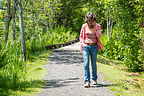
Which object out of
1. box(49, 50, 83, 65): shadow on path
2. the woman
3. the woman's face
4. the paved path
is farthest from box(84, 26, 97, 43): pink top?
box(49, 50, 83, 65): shadow on path

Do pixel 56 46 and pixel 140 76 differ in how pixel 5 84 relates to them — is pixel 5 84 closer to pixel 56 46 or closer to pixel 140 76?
pixel 140 76

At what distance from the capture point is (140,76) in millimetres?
8711

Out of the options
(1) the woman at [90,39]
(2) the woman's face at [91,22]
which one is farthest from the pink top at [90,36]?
(2) the woman's face at [91,22]

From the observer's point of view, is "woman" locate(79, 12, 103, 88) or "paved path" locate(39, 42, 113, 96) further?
"woman" locate(79, 12, 103, 88)

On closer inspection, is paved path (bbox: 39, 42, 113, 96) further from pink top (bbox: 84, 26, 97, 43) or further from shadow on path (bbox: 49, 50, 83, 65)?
shadow on path (bbox: 49, 50, 83, 65)

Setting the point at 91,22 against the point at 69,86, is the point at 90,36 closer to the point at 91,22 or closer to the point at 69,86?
the point at 91,22

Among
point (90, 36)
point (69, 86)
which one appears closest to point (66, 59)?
point (69, 86)

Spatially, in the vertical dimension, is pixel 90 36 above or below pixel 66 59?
above

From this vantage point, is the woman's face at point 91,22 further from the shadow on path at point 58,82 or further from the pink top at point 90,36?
the shadow on path at point 58,82

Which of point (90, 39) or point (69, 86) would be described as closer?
point (90, 39)

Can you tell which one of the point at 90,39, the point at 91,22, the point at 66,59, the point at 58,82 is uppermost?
the point at 91,22

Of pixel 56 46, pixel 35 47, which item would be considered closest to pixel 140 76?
pixel 35 47

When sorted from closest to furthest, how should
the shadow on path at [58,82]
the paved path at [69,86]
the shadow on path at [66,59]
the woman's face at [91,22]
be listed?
the paved path at [69,86] < the woman's face at [91,22] < the shadow on path at [58,82] < the shadow on path at [66,59]

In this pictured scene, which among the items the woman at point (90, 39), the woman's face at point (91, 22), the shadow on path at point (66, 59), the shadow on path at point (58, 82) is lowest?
the shadow on path at point (66, 59)
